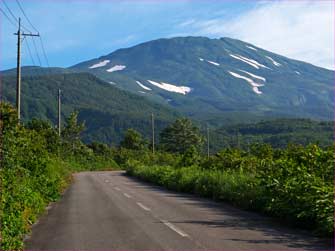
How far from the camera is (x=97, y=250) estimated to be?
8.77 m

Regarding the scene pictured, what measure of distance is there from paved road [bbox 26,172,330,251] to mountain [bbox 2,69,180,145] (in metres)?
105

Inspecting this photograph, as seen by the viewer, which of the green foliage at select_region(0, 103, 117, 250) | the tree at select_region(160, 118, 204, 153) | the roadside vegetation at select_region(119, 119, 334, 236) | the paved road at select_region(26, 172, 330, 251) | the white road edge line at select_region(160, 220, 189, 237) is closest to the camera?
the paved road at select_region(26, 172, 330, 251)

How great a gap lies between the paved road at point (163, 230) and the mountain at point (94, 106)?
105484 millimetres

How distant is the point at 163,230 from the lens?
1080 cm

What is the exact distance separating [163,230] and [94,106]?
162916 mm

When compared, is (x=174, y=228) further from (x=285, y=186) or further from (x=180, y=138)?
(x=180, y=138)

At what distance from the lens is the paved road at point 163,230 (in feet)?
30.1

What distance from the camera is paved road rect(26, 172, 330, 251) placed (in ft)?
30.1

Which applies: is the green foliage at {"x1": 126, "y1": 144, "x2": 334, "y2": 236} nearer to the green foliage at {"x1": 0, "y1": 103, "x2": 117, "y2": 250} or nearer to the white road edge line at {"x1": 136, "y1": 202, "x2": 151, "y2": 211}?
the white road edge line at {"x1": 136, "y1": 202, "x2": 151, "y2": 211}

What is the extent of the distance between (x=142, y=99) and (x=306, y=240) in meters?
→ 187

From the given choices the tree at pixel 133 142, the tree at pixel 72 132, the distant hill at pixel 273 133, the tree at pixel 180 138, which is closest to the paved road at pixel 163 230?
the tree at pixel 72 132

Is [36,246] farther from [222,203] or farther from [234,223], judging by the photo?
[222,203]

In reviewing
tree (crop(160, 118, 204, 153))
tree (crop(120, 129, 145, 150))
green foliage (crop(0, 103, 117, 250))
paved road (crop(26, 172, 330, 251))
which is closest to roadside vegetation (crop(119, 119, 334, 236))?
paved road (crop(26, 172, 330, 251))

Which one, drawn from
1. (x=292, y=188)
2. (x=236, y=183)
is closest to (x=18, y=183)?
(x=292, y=188)
